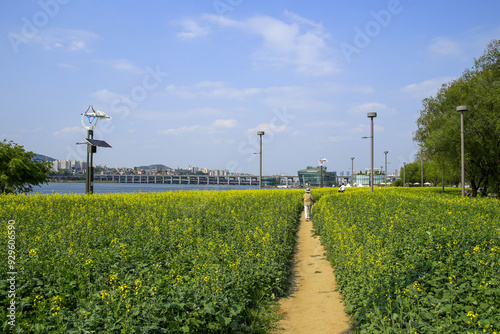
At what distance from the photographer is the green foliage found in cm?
434

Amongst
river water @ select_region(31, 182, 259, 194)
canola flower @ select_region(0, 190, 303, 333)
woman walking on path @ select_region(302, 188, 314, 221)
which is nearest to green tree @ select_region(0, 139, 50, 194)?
river water @ select_region(31, 182, 259, 194)

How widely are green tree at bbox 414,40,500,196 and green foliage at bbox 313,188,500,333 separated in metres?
24.0

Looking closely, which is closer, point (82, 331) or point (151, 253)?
point (82, 331)

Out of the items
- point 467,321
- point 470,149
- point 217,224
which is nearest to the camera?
point 467,321

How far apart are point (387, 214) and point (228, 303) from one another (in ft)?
24.2

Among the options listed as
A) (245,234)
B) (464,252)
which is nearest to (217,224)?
(245,234)

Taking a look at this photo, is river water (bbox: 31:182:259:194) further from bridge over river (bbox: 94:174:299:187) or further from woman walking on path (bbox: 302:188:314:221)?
woman walking on path (bbox: 302:188:314:221)

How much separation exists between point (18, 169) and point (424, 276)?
27035 millimetres

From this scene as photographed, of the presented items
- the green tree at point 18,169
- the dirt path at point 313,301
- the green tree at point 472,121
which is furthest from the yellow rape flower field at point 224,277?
the green tree at point 472,121

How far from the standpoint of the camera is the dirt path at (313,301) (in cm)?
567

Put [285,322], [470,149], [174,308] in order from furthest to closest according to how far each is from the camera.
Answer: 1. [470,149]
2. [285,322]
3. [174,308]

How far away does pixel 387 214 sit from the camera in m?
10.7

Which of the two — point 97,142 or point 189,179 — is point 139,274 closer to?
point 97,142

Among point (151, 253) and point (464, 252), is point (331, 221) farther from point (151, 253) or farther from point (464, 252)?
point (151, 253)
